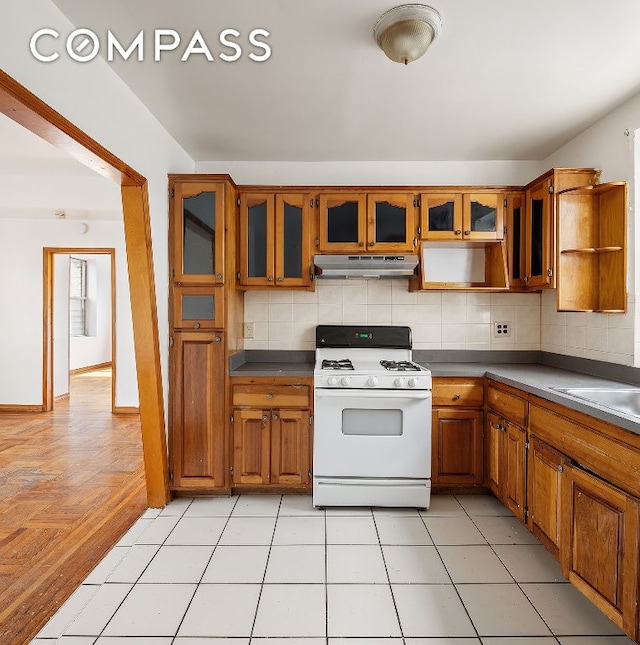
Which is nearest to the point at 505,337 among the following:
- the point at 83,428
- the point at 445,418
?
the point at 445,418

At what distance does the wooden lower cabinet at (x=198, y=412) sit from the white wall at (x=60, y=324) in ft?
12.4

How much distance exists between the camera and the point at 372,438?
9.36ft

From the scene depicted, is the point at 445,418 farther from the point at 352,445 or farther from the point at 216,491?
the point at 216,491

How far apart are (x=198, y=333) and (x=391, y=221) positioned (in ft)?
5.24

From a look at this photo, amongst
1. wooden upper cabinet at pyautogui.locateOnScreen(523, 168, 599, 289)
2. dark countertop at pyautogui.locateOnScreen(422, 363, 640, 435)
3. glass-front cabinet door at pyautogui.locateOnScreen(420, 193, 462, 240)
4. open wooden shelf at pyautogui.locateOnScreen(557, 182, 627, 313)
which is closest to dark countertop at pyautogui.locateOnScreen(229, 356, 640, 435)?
dark countertop at pyautogui.locateOnScreen(422, 363, 640, 435)

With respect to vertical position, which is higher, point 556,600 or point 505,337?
point 505,337

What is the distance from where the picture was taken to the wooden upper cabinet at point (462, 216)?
10.5ft

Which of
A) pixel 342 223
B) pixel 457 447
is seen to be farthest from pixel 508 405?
pixel 342 223

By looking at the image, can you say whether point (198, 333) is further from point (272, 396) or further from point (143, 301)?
point (272, 396)

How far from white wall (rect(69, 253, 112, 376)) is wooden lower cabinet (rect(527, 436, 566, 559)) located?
343 inches

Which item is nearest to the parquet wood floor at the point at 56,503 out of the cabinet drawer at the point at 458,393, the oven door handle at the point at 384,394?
the oven door handle at the point at 384,394

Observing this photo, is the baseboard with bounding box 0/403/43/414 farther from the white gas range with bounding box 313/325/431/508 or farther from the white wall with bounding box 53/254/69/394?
the white gas range with bounding box 313/325/431/508

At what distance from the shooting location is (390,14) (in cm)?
179

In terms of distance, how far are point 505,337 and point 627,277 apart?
1.10 meters
